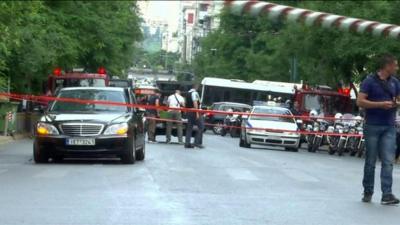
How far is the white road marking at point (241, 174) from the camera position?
1523cm

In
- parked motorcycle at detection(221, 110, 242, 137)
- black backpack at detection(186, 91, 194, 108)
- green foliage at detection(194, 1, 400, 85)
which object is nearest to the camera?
black backpack at detection(186, 91, 194, 108)

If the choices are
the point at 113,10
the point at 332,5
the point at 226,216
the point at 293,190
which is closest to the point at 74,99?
the point at 293,190

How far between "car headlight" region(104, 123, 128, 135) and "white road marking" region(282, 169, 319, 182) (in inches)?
123

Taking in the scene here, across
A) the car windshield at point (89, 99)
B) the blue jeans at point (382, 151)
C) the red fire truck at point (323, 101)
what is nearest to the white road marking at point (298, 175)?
the blue jeans at point (382, 151)

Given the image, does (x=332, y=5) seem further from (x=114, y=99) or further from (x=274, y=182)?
(x=274, y=182)

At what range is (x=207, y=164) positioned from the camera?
723 inches

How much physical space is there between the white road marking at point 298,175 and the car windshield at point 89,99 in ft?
11.6

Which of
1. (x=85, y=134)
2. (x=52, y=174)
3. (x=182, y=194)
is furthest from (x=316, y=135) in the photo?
(x=182, y=194)

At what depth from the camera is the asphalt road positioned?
1015cm

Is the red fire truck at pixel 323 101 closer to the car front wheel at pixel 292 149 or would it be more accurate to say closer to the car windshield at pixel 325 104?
the car windshield at pixel 325 104

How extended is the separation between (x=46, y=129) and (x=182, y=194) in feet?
18.5

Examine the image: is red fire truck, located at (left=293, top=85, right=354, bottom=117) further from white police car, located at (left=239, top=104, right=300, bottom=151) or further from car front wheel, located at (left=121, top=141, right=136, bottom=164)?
car front wheel, located at (left=121, top=141, right=136, bottom=164)

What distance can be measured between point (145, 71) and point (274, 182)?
118 metres

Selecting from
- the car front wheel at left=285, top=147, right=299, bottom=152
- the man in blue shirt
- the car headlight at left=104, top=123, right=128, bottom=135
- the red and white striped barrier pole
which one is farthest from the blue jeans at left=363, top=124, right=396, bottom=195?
the car front wheel at left=285, top=147, right=299, bottom=152
